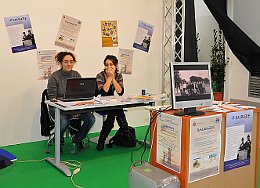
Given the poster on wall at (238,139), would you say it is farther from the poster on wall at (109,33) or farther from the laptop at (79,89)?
the poster on wall at (109,33)

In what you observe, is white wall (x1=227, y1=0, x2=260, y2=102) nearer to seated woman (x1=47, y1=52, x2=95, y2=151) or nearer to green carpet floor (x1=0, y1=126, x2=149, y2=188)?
green carpet floor (x1=0, y1=126, x2=149, y2=188)

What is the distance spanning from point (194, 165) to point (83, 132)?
80.2 inches

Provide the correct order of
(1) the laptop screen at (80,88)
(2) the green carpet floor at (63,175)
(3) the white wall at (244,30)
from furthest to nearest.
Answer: (3) the white wall at (244,30)
(1) the laptop screen at (80,88)
(2) the green carpet floor at (63,175)

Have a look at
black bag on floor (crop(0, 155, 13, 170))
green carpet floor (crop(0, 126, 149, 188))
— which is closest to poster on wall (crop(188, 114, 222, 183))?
green carpet floor (crop(0, 126, 149, 188))

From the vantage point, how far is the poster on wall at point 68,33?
4.68 m

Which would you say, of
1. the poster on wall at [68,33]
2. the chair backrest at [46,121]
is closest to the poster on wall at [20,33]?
the poster on wall at [68,33]

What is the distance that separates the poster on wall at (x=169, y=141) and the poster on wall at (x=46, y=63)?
2513 mm

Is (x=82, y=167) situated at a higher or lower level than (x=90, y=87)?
lower

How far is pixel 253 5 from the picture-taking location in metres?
5.28

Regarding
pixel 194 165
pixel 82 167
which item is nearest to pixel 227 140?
pixel 194 165

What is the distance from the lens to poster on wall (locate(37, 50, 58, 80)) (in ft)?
15.0

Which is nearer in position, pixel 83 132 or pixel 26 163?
pixel 26 163

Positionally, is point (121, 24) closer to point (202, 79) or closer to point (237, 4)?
point (237, 4)

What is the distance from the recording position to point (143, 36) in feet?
17.8
